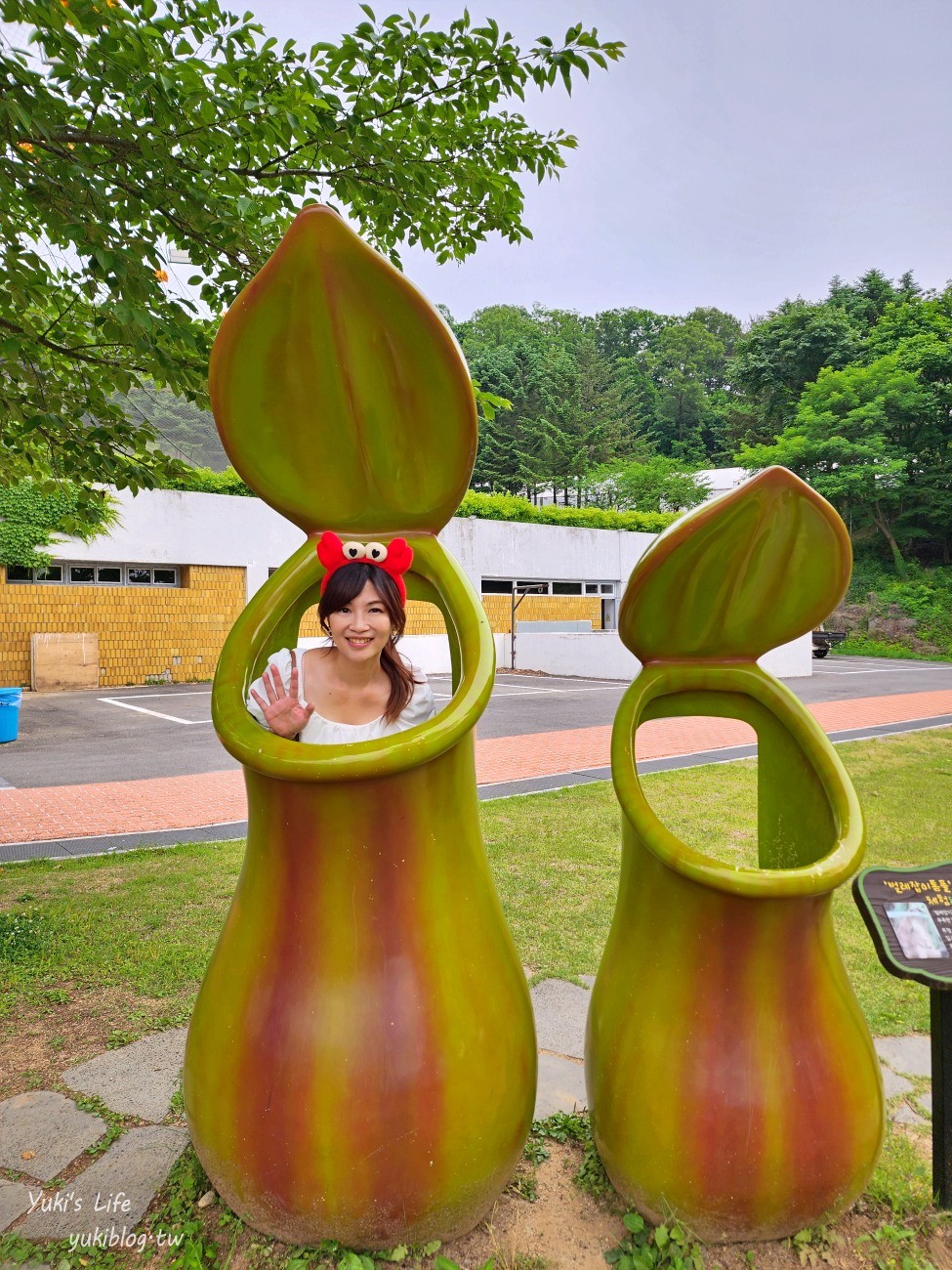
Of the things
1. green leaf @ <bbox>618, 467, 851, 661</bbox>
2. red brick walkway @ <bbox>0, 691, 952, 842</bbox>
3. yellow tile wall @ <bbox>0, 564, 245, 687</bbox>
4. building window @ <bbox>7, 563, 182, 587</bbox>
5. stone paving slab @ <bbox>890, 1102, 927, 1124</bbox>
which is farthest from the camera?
building window @ <bbox>7, 563, 182, 587</bbox>

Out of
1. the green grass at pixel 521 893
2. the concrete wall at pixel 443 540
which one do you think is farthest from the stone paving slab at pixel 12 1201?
the concrete wall at pixel 443 540

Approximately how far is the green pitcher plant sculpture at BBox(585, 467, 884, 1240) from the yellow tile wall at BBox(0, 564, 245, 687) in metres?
13.8

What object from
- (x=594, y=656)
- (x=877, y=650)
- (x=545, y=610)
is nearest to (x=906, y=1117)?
(x=594, y=656)

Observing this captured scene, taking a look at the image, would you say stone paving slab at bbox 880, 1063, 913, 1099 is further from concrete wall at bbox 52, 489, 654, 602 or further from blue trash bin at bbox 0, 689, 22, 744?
concrete wall at bbox 52, 489, 654, 602

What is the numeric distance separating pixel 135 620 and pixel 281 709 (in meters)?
15.8

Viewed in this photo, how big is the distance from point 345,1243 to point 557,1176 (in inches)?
25.7

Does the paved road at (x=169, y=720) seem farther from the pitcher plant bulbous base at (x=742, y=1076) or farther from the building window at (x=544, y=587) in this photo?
the pitcher plant bulbous base at (x=742, y=1076)

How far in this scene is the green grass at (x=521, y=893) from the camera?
334cm

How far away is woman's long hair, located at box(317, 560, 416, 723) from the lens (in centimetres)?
193

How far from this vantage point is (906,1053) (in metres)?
2.88

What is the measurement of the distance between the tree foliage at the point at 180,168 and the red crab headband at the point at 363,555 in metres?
1.40

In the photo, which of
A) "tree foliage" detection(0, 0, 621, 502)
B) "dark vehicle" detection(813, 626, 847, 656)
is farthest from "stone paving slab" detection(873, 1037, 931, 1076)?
"dark vehicle" detection(813, 626, 847, 656)

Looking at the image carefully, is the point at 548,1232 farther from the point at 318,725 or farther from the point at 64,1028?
the point at 64,1028

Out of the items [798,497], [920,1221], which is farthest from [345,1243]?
[798,497]
